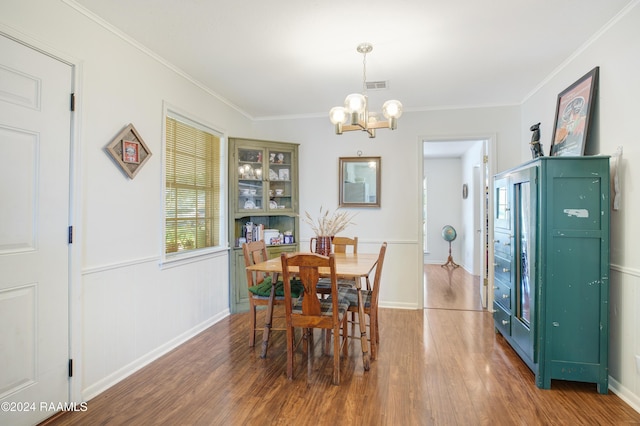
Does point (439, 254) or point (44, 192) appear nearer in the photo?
point (44, 192)

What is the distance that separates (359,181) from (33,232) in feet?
11.2

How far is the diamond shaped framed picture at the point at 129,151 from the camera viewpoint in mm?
2434

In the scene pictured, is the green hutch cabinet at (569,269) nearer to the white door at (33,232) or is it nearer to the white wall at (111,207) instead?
the white wall at (111,207)

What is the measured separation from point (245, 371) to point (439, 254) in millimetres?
6196

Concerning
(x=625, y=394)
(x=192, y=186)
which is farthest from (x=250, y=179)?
(x=625, y=394)

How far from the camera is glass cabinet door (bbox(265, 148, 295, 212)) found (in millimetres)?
4477

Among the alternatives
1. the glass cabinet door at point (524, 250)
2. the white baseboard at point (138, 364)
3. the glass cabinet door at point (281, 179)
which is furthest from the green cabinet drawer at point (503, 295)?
the white baseboard at point (138, 364)

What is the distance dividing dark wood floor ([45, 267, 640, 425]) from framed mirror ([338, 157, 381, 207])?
191 cm

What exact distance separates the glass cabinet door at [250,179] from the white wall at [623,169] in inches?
134

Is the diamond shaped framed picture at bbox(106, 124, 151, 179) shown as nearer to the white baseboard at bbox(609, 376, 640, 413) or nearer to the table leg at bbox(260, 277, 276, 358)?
the table leg at bbox(260, 277, 276, 358)

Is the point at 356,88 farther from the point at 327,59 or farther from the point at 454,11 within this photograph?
the point at 454,11

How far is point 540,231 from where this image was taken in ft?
7.65

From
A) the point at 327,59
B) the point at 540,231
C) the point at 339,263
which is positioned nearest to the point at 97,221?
the point at 339,263

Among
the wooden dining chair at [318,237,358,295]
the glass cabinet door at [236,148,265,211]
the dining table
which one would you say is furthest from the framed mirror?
the dining table
